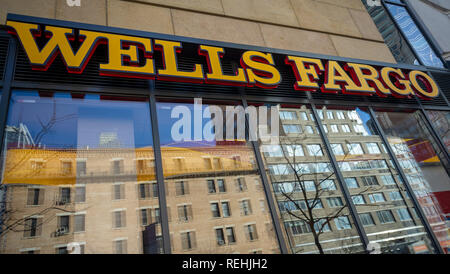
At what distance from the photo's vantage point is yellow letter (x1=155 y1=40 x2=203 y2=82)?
17.5 ft

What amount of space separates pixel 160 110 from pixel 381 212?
4.85m

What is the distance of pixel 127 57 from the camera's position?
17.1 ft

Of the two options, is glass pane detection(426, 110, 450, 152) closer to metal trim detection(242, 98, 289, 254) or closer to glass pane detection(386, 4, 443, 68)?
glass pane detection(386, 4, 443, 68)

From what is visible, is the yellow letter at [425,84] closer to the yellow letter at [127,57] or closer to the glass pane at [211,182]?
the glass pane at [211,182]

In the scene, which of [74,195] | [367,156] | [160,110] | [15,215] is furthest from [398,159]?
[15,215]

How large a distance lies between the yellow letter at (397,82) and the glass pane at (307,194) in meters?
2.80

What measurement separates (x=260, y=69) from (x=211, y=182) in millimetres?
2787

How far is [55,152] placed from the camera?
14.3ft

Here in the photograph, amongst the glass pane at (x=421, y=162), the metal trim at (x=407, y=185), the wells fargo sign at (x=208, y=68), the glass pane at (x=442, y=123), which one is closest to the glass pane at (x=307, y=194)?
the wells fargo sign at (x=208, y=68)

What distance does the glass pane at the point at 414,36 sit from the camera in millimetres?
9647

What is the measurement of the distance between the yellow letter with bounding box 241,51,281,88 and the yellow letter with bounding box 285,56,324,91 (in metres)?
0.53

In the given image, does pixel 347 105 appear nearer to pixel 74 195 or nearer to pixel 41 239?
pixel 74 195

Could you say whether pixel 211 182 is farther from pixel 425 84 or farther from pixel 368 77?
pixel 425 84

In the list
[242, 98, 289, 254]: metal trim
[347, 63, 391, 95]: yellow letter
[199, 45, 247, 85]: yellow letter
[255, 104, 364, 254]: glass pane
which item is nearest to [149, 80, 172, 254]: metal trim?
[199, 45, 247, 85]: yellow letter
